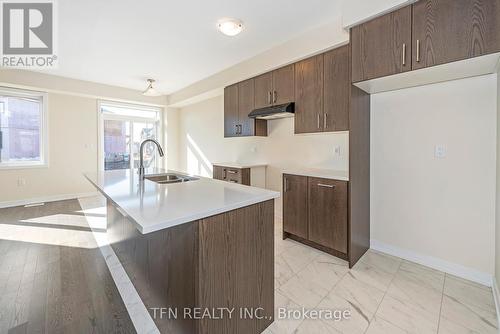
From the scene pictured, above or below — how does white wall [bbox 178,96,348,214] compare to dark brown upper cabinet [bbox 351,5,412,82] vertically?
below

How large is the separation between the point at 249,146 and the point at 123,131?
3714 millimetres

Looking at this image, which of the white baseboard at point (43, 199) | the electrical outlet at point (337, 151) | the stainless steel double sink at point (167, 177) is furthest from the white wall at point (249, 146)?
the white baseboard at point (43, 199)

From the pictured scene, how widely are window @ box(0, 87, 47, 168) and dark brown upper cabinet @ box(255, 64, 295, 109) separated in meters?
4.62

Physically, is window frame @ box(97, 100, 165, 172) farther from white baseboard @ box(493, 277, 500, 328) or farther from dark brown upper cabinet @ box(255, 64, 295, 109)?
white baseboard @ box(493, 277, 500, 328)

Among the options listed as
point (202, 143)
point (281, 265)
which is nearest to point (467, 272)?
point (281, 265)

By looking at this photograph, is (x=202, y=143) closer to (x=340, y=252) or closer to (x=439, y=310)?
(x=340, y=252)

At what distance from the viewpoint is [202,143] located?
567cm

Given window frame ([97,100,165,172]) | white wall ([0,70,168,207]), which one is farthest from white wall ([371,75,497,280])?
window frame ([97,100,165,172])

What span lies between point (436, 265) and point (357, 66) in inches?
81.8

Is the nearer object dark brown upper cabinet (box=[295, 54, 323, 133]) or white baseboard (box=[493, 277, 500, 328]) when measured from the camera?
white baseboard (box=[493, 277, 500, 328])

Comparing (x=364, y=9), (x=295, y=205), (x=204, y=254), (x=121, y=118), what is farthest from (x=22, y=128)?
(x=364, y=9)

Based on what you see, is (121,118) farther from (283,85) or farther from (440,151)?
(440,151)

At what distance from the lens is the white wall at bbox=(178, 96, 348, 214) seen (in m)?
3.11

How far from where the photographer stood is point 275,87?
3.21m
